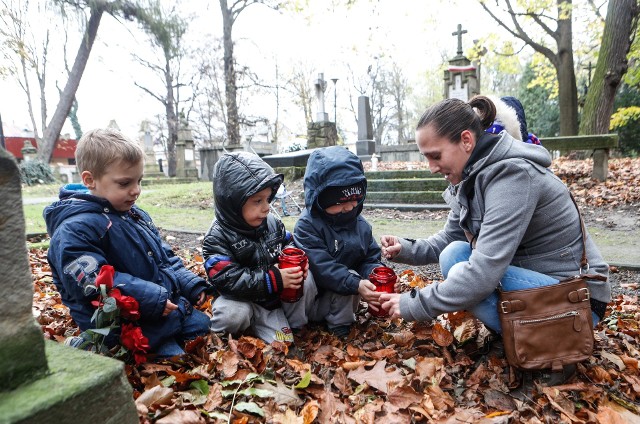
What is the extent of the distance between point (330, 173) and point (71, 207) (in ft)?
4.58

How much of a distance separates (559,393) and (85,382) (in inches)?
74.6

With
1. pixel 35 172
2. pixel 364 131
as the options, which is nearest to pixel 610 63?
pixel 364 131

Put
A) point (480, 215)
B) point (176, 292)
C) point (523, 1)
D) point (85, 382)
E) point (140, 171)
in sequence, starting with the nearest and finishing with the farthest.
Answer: point (85, 382) < point (480, 215) < point (140, 171) < point (176, 292) < point (523, 1)

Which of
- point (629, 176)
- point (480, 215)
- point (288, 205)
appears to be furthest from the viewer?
point (288, 205)

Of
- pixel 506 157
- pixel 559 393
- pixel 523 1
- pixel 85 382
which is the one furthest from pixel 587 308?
pixel 523 1

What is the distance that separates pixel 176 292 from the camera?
8.11 ft

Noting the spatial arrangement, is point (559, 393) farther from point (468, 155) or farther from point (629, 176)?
point (629, 176)

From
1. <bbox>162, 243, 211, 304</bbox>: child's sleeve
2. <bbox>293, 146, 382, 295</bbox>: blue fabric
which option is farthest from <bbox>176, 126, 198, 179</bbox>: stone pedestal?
<bbox>293, 146, 382, 295</bbox>: blue fabric

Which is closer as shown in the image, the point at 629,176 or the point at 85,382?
the point at 85,382

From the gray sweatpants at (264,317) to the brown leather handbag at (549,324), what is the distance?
117 centimetres

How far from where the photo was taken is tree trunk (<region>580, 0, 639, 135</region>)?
31.0 feet

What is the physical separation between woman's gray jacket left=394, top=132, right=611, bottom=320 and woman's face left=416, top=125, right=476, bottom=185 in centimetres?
7

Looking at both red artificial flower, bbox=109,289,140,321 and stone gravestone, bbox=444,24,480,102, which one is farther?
stone gravestone, bbox=444,24,480,102

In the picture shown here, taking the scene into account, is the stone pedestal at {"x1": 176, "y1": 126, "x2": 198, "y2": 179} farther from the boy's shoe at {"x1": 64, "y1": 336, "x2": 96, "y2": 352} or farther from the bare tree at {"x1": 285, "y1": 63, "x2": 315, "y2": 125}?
the boy's shoe at {"x1": 64, "y1": 336, "x2": 96, "y2": 352}
